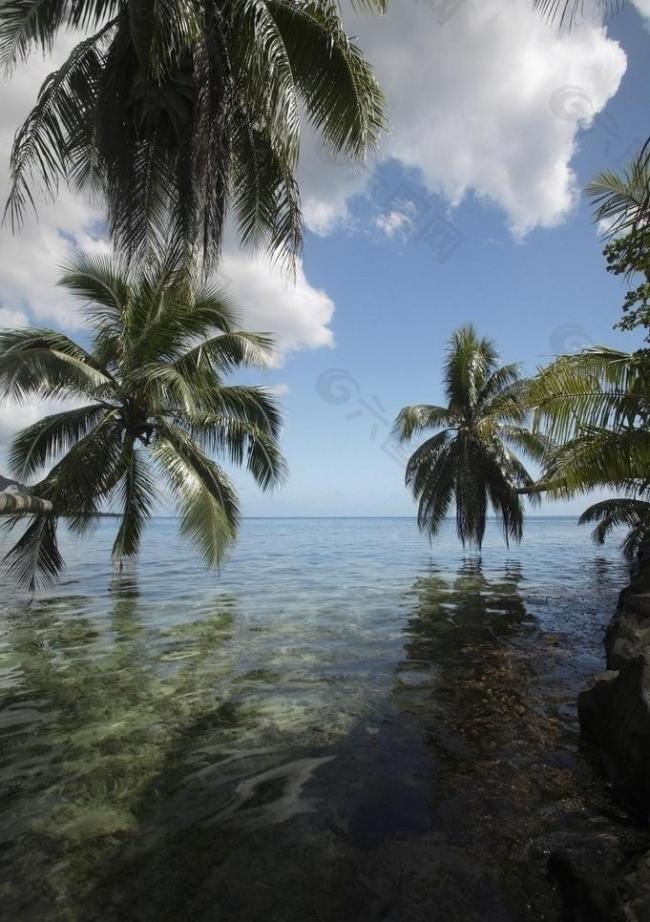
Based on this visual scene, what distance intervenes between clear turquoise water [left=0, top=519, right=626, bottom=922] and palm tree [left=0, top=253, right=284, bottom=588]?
225 cm

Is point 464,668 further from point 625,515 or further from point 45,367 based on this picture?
point 625,515

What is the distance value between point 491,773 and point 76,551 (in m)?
27.8

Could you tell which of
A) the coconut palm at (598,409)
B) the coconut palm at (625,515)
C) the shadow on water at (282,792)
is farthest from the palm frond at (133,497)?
the coconut palm at (625,515)

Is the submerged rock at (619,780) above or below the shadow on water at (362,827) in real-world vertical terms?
above

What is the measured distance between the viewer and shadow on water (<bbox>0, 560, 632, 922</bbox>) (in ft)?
9.10

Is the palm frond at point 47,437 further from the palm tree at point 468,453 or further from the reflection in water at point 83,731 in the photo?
the palm tree at point 468,453

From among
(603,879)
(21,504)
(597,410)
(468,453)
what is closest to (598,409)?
(597,410)

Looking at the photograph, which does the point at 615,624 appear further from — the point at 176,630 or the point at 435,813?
the point at 176,630

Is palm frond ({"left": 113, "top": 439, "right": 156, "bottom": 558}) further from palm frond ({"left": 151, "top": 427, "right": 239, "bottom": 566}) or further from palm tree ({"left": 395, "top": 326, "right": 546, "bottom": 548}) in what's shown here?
palm tree ({"left": 395, "top": 326, "right": 546, "bottom": 548})

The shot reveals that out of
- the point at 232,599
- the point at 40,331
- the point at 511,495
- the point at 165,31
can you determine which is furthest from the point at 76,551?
the point at 165,31

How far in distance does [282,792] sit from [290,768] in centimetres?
37

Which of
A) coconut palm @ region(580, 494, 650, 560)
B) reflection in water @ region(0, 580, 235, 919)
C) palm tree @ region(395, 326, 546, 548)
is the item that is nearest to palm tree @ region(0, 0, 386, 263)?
reflection in water @ region(0, 580, 235, 919)

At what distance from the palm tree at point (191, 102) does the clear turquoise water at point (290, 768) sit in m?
5.83

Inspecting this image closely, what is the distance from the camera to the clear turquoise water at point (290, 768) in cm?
282
